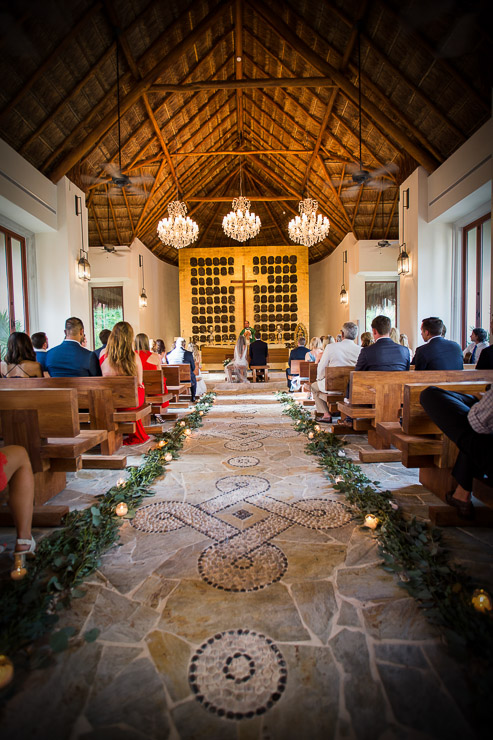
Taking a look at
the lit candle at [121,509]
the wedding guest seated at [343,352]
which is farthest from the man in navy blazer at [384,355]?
the lit candle at [121,509]

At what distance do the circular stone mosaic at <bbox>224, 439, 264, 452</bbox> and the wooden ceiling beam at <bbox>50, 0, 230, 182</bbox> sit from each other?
655 cm

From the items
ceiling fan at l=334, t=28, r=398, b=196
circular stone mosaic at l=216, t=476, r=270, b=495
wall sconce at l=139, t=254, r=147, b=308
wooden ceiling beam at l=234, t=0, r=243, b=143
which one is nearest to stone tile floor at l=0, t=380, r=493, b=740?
circular stone mosaic at l=216, t=476, r=270, b=495

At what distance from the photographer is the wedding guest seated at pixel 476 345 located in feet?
18.0

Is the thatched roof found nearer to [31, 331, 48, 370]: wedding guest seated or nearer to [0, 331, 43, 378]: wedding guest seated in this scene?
[31, 331, 48, 370]: wedding guest seated

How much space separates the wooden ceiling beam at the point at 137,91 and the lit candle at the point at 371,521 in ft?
26.5

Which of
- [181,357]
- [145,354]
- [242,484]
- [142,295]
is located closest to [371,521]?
[242,484]

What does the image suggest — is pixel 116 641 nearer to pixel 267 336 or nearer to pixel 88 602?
pixel 88 602

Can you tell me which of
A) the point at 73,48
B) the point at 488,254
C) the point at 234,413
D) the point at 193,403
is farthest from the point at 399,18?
the point at 193,403

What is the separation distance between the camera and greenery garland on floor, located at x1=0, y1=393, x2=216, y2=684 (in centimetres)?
144

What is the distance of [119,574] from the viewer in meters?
1.90

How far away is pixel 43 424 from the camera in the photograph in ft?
8.18

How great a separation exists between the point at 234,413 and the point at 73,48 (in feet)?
20.3

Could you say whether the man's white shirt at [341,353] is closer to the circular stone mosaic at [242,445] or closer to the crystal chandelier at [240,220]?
the circular stone mosaic at [242,445]

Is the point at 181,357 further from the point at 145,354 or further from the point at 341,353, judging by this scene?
the point at 341,353
